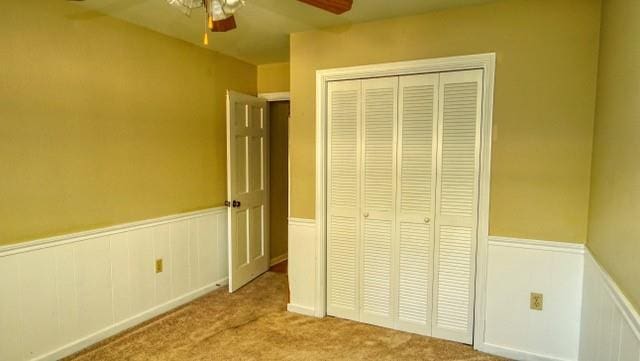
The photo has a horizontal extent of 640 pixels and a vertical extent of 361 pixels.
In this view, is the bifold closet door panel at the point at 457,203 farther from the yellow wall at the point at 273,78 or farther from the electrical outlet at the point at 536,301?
the yellow wall at the point at 273,78

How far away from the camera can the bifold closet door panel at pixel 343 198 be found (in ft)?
9.30

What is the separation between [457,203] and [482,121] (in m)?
0.58

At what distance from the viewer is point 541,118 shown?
7.45ft

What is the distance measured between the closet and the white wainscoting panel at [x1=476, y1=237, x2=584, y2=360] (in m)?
0.16

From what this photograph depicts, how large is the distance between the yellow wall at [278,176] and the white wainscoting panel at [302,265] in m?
1.34

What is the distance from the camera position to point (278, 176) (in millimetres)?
4523

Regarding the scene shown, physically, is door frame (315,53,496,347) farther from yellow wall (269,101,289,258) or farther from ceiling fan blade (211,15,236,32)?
yellow wall (269,101,289,258)

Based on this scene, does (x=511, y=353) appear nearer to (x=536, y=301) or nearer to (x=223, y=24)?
(x=536, y=301)

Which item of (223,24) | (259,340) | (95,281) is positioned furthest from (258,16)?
(259,340)

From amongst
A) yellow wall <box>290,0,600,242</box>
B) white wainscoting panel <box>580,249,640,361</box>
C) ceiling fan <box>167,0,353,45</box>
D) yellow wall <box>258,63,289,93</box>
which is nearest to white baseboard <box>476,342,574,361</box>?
white wainscoting panel <box>580,249,640,361</box>

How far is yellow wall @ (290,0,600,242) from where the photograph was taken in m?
2.18

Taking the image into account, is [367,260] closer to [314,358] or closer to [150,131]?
[314,358]

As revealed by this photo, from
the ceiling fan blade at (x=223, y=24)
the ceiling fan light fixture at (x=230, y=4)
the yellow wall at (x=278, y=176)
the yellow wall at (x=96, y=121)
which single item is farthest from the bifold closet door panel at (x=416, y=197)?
the yellow wall at (x=278, y=176)

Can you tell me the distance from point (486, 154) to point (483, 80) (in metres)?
0.49
